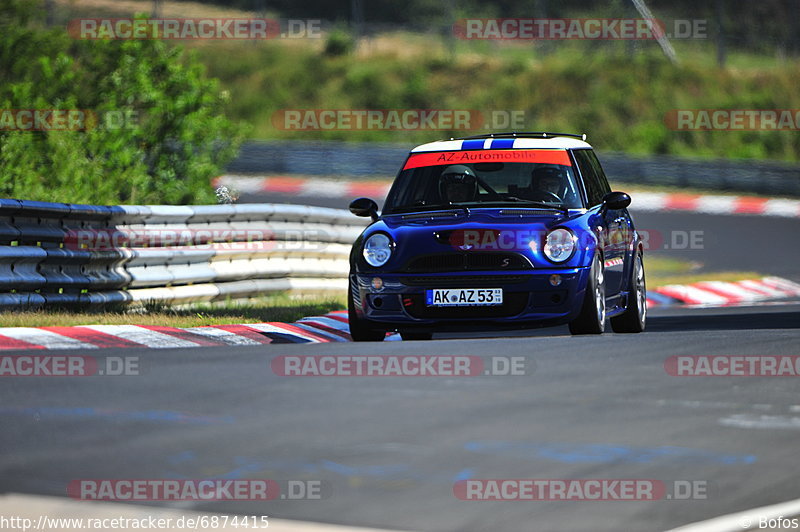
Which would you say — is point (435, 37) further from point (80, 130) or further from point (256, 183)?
point (80, 130)

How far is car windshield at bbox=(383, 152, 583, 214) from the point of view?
36.1 feet

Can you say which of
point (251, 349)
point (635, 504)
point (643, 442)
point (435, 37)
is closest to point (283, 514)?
point (635, 504)

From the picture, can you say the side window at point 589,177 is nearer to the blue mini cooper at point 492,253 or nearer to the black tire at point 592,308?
the blue mini cooper at point 492,253

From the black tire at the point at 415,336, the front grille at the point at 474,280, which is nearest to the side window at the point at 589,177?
the front grille at the point at 474,280

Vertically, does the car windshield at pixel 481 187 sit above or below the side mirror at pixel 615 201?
above

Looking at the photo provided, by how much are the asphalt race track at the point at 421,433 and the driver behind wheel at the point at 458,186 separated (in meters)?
2.39

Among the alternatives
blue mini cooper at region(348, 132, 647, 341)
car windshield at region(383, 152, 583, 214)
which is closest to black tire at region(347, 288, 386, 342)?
blue mini cooper at region(348, 132, 647, 341)

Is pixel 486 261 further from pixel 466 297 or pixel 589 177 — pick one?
pixel 589 177

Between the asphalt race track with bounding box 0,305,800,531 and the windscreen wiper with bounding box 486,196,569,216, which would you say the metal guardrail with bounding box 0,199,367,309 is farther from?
the windscreen wiper with bounding box 486,196,569,216

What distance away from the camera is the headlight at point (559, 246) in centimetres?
1011

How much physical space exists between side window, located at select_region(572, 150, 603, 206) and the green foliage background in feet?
27.2

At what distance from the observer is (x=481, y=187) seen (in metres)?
11.3

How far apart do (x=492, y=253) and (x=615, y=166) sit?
25.7 meters

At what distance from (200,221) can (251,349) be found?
5.40 m
